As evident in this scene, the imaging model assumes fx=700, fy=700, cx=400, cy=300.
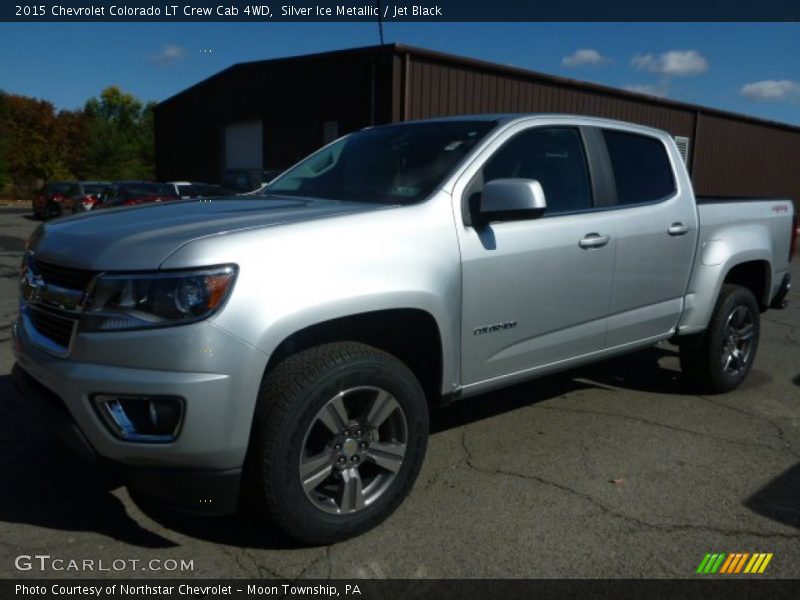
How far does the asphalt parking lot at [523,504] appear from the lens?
2.83 meters

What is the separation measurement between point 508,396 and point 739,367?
178 cm

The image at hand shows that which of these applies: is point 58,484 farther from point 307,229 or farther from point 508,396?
point 508,396

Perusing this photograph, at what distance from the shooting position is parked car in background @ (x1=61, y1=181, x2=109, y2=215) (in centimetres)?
2378

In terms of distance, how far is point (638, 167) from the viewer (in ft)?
14.7

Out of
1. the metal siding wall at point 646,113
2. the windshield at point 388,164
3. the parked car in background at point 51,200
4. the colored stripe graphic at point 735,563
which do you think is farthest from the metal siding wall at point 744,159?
the parked car in background at point 51,200

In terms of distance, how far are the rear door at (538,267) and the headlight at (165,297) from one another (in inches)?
47.1

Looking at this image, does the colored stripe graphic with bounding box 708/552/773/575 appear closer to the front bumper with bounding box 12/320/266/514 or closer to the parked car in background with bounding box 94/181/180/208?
the front bumper with bounding box 12/320/266/514

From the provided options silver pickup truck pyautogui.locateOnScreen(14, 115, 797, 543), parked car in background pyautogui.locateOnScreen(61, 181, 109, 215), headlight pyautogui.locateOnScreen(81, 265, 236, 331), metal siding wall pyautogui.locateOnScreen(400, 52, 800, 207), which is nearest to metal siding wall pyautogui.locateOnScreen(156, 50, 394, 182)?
metal siding wall pyautogui.locateOnScreen(400, 52, 800, 207)

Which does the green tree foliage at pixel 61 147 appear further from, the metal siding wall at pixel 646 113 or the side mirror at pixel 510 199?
the side mirror at pixel 510 199

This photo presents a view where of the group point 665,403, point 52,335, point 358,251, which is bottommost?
point 665,403

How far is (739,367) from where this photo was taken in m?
5.21
